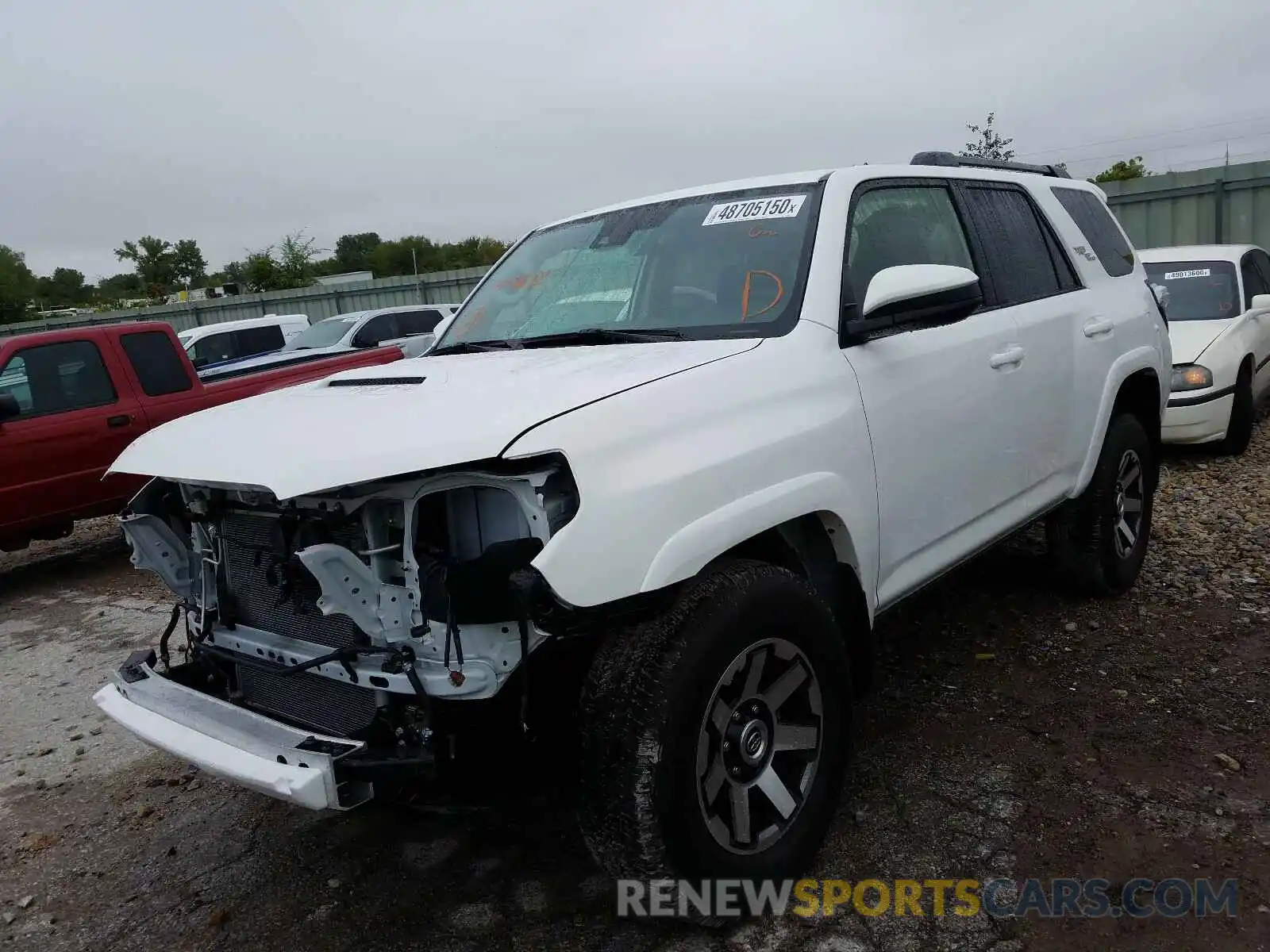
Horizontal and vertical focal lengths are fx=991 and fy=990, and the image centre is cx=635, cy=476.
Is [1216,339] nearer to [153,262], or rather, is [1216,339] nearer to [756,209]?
Result: [756,209]

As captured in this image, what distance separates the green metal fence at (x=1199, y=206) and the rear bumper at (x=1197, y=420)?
594cm

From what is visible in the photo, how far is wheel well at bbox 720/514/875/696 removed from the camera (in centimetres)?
282

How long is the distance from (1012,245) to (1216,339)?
451 cm

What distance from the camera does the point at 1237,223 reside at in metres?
12.0

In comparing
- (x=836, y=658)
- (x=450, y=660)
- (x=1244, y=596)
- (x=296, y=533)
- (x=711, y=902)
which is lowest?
(x=1244, y=596)

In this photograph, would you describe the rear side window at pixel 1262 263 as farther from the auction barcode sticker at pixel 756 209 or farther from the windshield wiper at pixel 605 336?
the windshield wiper at pixel 605 336

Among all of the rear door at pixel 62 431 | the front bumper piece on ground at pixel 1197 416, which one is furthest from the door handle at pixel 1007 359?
the rear door at pixel 62 431

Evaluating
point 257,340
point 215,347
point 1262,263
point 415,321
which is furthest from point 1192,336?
point 215,347

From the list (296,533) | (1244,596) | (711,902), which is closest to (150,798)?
(296,533)

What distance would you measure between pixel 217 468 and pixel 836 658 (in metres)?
1.68

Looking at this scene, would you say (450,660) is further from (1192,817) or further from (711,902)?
(1192,817)

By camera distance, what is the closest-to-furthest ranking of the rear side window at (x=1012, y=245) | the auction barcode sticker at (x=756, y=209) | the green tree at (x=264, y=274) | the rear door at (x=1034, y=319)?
the auction barcode sticker at (x=756, y=209) → the rear door at (x=1034, y=319) → the rear side window at (x=1012, y=245) → the green tree at (x=264, y=274)

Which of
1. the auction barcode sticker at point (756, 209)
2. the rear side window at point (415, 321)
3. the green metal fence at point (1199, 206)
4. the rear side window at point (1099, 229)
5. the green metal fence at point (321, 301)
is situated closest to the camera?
the auction barcode sticker at point (756, 209)

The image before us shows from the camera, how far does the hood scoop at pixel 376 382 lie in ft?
9.65
